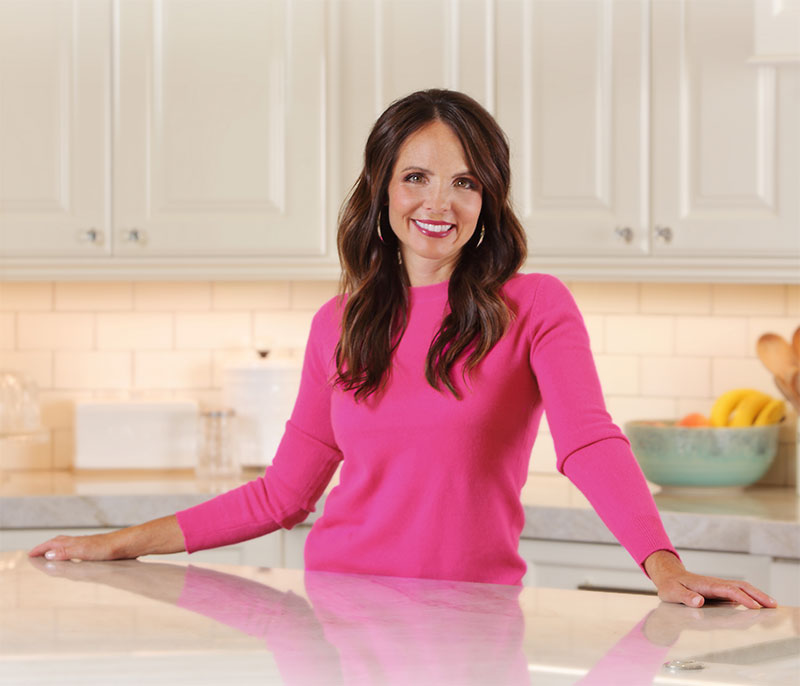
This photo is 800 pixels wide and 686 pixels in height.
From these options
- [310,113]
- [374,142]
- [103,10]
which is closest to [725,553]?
[374,142]

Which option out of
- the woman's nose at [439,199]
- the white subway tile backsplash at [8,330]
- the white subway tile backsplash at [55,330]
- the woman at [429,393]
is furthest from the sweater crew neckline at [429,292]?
the white subway tile backsplash at [8,330]

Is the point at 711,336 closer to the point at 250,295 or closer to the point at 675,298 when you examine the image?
the point at 675,298

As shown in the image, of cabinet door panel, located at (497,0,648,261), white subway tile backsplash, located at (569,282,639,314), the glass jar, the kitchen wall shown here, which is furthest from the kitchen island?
A: cabinet door panel, located at (497,0,648,261)

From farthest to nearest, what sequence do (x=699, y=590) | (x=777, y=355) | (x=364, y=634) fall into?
(x=777, y=355)
(x=699, y=590)
(x=364, y=634)

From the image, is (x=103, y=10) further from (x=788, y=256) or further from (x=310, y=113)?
(x=788, y=256)

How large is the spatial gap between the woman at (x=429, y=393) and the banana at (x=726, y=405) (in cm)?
120

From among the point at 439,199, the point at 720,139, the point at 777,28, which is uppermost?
the point at 777,28

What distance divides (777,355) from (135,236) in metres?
1.61

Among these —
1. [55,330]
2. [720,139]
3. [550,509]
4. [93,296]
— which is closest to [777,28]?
[720,139]

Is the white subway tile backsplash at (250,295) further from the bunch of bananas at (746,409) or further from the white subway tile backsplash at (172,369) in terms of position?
the bunch of bananas at (746,409)

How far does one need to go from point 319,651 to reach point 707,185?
1.88m

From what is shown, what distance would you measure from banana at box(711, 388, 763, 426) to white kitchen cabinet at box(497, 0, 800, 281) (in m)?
0.30

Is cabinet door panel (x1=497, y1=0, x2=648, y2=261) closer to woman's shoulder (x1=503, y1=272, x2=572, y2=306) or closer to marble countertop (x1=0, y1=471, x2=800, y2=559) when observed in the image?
marble countertop (x1=0, y1=471, x2=800, y2=559)

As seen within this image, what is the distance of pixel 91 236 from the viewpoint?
267 centimetres
